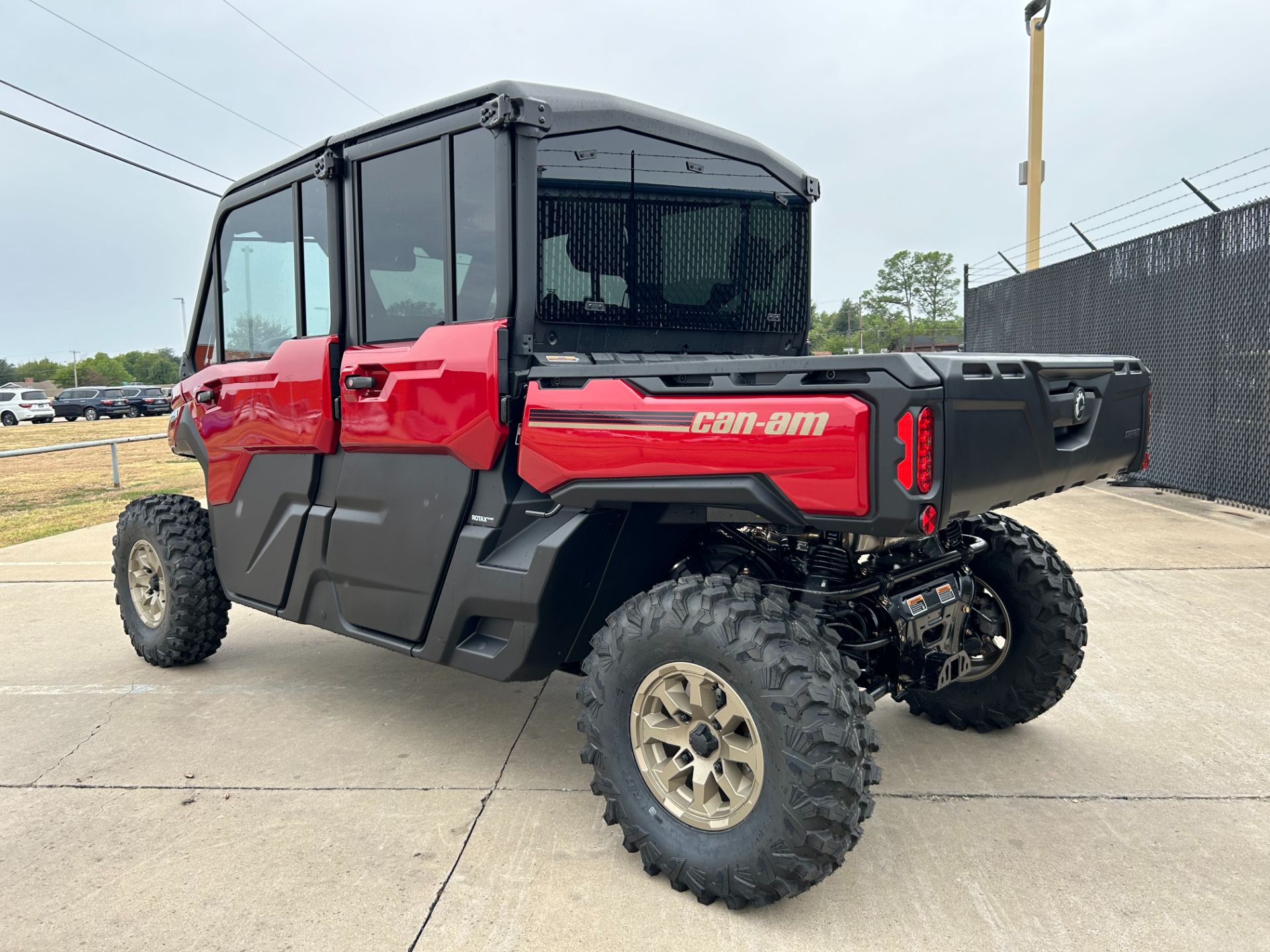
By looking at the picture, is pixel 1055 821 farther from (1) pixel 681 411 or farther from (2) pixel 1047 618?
(1) pixel 681 411

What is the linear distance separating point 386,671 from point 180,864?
2.02 meters

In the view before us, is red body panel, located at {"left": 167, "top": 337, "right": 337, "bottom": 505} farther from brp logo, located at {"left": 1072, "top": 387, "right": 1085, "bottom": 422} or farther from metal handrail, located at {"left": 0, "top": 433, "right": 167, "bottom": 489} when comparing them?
metal handrail, located at {"left": 0, "top": 433, "right": 167, "bottom": 489}

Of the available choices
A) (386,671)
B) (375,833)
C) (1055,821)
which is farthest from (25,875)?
(1055,821)

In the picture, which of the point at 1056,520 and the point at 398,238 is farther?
the point at 1056,520

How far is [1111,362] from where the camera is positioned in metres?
3.21

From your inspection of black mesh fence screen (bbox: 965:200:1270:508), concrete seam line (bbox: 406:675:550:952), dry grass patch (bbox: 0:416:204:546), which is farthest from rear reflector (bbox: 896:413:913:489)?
dry grass patch (bbox: 0:416:204:546)

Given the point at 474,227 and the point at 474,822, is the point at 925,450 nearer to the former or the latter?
the point at 474,227

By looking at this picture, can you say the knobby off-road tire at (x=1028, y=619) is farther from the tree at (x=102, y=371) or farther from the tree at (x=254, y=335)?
the tree at (x=102, y=371)

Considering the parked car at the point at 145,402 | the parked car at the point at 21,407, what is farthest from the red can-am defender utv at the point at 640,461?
the parked car at the point at 145,402

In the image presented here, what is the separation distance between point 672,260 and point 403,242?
1.05m

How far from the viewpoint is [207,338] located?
194 inches

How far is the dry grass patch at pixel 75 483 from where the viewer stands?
11320 mm

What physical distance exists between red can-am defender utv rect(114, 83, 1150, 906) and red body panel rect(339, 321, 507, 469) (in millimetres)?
18

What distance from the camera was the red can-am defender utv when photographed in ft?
8.25
